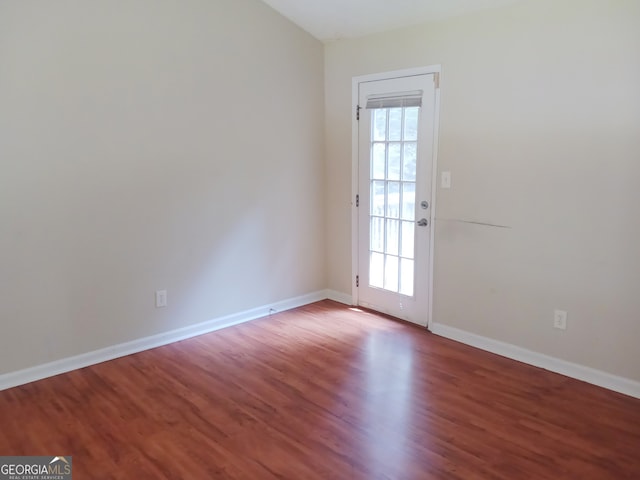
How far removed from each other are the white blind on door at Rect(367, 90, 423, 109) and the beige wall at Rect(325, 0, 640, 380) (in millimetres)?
218

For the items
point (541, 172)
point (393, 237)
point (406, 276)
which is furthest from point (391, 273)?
point (541, 172)

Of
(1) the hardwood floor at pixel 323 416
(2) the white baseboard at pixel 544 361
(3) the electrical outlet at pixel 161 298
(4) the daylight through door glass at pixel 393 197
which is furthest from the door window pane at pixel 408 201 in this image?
(3) the electrical outlet at pixel 161 298

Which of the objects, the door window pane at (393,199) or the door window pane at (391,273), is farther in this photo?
the door window pane at (391,273)

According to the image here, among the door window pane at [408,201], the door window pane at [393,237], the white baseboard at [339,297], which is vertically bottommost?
the white baseboard at [339,297]

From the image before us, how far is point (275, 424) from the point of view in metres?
2.76

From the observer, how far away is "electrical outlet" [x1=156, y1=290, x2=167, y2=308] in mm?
3785

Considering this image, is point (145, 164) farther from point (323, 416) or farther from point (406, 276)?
point (406, 276)

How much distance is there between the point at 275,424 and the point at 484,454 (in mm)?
1086

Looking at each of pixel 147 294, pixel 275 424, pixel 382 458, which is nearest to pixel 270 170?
pixel 147 294

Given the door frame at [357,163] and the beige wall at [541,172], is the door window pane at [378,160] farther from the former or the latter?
the beige wall at [541,172]

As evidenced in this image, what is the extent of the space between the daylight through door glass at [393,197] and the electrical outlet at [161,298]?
1778mm

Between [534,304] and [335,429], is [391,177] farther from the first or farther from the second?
[335,429]

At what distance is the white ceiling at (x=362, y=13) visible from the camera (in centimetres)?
353

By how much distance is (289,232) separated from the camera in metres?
4.60
